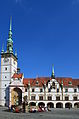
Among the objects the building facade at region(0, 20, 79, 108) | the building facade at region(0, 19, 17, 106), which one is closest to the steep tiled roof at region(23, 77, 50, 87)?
the building facade at region(0, 20, 79, 108)

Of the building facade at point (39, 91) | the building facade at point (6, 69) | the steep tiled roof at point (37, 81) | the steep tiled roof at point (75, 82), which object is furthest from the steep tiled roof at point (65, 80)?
the building facade at point (6, 69)

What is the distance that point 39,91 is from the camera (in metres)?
68.6

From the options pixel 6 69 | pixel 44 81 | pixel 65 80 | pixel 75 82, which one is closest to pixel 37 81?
pixel 44 81

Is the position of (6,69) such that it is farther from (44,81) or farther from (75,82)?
(75,82)

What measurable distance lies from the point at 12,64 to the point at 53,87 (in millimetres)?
16771

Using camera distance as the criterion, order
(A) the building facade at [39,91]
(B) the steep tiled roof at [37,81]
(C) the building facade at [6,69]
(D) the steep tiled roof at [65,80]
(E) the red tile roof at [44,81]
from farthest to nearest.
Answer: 1. (D) the steep tiled roof at [65,80]
2. (B) the steep tiled roof at [37,81]
3. (E) the red tile roof at [44,81]
4. (C) the building facade at [6,69]
5. (A) the building facade at [39,91]

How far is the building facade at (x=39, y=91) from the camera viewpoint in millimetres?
67062

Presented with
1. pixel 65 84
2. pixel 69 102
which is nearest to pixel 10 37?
pixel 65 84

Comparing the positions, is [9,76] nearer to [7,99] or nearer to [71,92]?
[7,99]

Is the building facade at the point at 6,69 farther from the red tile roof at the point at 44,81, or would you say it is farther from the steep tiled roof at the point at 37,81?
the red tile roof at the point at 44,81

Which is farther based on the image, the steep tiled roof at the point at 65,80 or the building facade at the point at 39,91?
the steep tiled roof at the point at 65,80

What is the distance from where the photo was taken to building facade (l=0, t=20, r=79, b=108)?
6706cm

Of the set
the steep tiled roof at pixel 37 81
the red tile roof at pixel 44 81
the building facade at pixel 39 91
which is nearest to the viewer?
the building facade at pixel 39 91

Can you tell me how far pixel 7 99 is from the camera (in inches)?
2687
